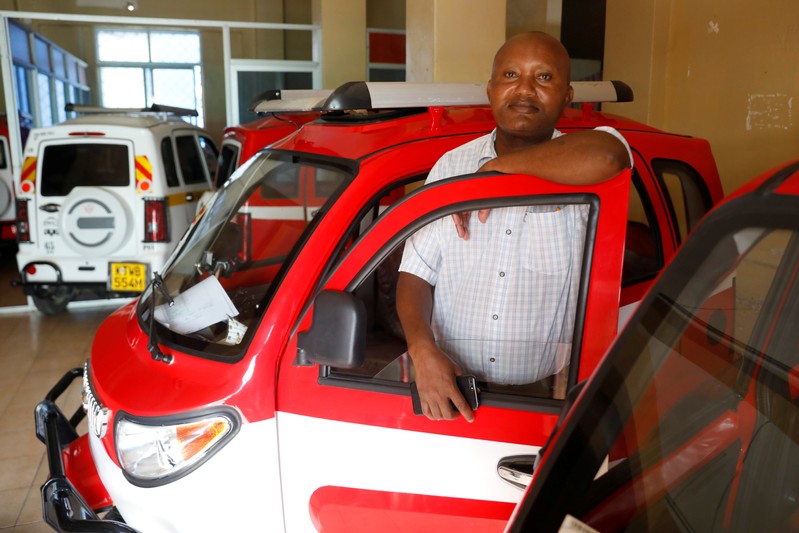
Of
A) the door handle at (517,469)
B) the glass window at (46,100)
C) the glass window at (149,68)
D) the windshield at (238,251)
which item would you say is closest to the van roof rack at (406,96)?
the windshield at (238,251)

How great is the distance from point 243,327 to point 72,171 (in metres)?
5.01

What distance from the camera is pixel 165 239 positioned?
21.0 feet

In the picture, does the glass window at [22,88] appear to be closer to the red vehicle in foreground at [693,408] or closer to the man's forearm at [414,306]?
the man's forearm at [414,306]

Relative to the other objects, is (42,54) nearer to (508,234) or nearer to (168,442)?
(168,442)

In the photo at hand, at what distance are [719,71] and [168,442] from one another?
433 cm

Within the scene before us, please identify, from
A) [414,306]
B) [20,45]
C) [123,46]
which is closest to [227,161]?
[20,45]

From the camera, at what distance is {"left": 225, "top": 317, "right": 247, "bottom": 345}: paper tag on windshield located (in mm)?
2125

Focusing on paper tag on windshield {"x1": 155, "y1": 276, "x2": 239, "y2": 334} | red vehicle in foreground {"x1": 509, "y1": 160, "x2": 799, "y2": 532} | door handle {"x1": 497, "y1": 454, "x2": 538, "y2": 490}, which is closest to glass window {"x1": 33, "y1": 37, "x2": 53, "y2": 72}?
paper tag on windshield {"x1": 155, "y1": 276, "x2": 239, "y2": 334}

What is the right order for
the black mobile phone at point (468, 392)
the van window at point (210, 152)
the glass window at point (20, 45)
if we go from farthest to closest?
the van window at point (210, 152) → the glass window at point (20, 45) → the black mobile phone at point (468, 392)

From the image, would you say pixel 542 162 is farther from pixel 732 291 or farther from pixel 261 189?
pixel 261 189

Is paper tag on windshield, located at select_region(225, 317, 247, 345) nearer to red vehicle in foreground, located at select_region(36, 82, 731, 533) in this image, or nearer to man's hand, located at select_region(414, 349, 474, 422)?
red vehicle in foreground, located at select_region(36, 82, 731, 533)

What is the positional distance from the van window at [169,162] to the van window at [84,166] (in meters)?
0.33

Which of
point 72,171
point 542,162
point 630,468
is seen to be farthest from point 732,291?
point 72,171

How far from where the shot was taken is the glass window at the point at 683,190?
8.68 feet
